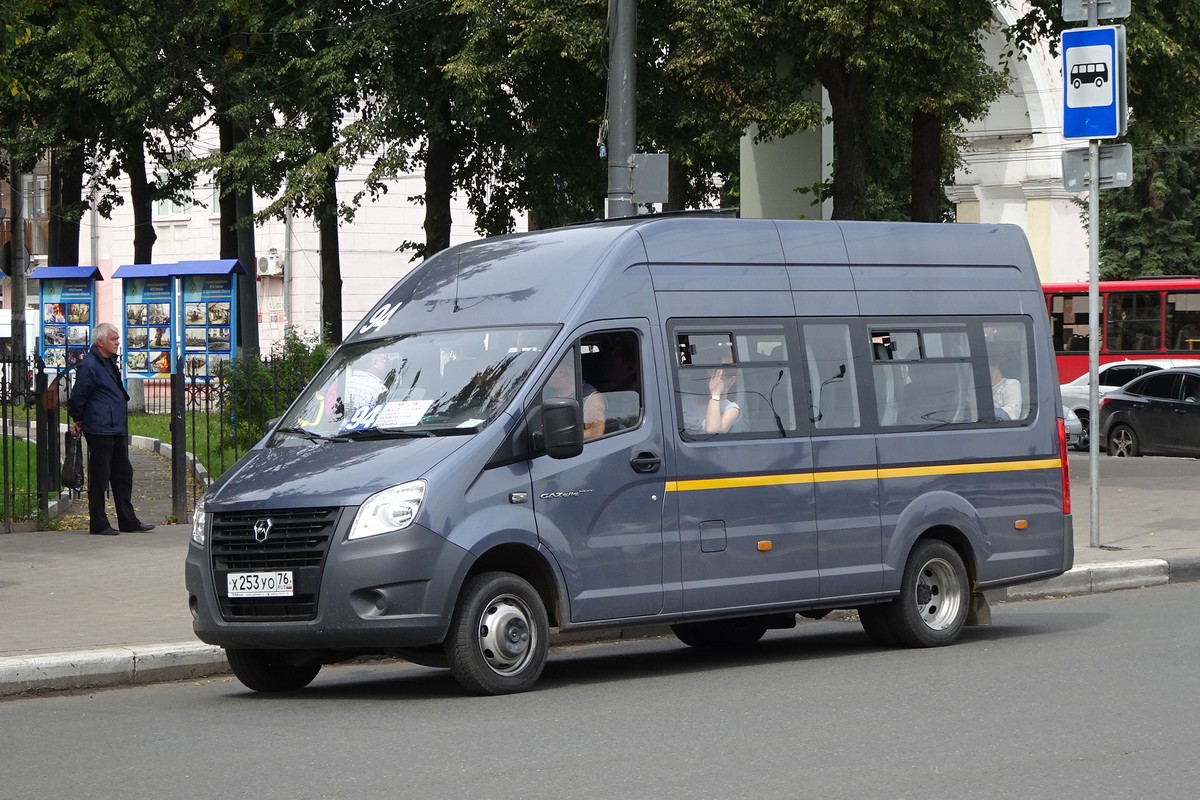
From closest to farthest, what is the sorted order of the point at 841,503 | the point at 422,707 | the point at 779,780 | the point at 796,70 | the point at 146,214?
1. the point at 779,780
2. the point at 422,707
3. the point at 841,503
4. the point at 796,70
5. the point at 146,214

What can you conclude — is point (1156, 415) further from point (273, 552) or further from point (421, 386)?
point (273, 552)

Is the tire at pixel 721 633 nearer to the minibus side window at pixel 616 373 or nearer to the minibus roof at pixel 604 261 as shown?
the minibus side window at pixel 616 373

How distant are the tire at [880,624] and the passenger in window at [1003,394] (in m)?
1.49

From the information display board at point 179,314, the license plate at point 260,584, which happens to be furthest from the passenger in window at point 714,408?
the information display board at point 179,314

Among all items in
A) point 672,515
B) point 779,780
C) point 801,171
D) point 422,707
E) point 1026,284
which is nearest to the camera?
point 779,780

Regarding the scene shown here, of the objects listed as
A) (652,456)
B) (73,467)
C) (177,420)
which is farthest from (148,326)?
(652,456)

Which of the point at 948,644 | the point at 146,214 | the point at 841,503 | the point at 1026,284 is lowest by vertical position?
the point at 948,644

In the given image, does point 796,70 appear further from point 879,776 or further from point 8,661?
point 879,776

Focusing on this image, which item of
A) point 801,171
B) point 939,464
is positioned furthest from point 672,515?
point 801,171

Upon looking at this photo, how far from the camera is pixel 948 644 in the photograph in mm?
10938

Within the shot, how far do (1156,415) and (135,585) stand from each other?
20455 millimetres

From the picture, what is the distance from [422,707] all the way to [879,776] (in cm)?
271

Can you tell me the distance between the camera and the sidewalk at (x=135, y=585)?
32.4 ft

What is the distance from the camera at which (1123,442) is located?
29.9m
